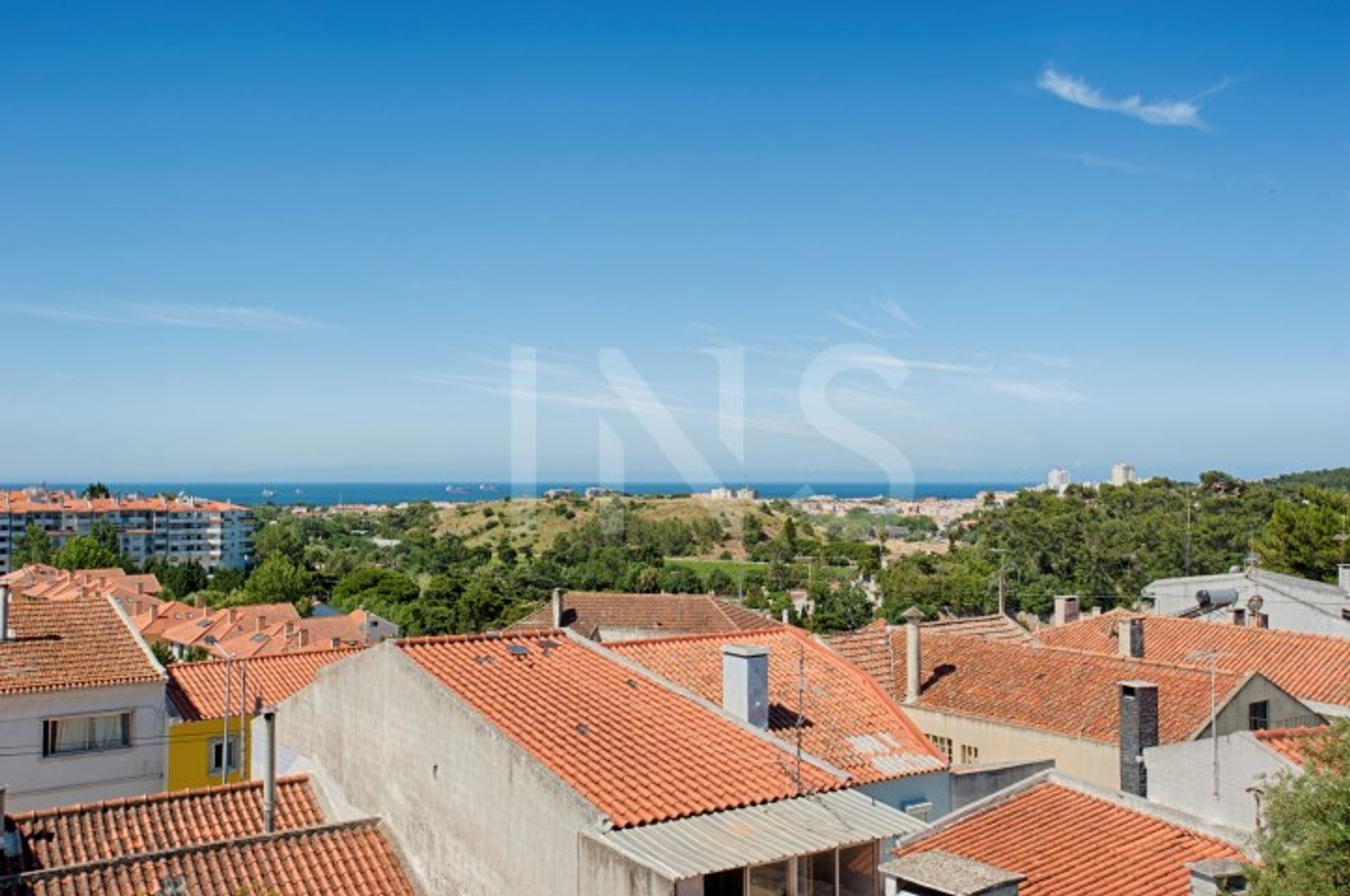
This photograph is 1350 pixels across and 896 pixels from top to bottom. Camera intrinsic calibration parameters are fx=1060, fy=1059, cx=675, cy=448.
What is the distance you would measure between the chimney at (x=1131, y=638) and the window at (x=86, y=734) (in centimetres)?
2033

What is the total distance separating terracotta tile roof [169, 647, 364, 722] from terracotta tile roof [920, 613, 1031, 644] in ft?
45.1

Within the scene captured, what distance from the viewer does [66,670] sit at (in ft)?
65.6

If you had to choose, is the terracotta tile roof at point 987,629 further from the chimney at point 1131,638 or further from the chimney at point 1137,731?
the chimney at point 1137,731

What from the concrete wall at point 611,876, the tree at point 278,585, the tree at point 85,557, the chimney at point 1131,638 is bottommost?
the tree at point 278,585

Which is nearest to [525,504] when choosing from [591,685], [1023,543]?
[1023,543]

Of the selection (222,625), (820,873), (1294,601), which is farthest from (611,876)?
(222,625)

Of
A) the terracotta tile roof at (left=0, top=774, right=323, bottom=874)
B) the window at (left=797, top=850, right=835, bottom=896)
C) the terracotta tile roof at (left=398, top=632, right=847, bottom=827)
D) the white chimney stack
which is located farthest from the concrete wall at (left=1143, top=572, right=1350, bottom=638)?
the white chimney stack

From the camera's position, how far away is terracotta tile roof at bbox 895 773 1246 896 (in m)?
12.1

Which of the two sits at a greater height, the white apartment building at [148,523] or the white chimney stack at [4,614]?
the white chimney stack at [4,614]

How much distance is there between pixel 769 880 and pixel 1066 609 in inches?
1031

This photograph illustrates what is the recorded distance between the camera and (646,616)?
4419 centimetres

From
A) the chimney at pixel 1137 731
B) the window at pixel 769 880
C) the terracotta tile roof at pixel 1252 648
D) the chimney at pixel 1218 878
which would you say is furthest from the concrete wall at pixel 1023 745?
the window at pixel 769 880

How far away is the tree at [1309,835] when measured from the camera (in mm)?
9078

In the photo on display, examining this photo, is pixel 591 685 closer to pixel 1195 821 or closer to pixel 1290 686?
pixel 1195 821
